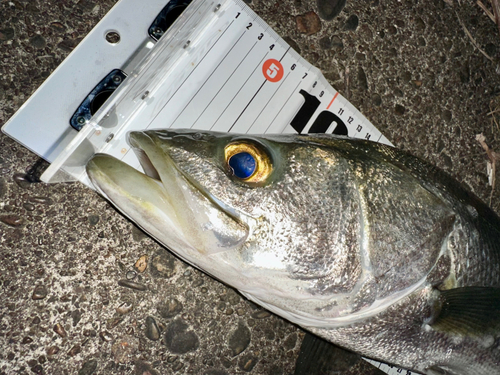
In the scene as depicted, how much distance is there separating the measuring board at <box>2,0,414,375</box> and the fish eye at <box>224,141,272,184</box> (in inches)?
19.4

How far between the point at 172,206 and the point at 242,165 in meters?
0.26

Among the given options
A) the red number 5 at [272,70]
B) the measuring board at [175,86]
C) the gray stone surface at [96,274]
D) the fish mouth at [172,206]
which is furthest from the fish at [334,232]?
the red number 5 at [272,70]

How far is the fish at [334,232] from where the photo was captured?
124 cm

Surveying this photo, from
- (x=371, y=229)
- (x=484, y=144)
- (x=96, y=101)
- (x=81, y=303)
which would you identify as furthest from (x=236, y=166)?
(x=484, y=144)

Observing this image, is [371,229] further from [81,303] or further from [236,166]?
[81,303]

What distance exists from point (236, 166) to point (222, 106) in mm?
616

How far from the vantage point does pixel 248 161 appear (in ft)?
4.26

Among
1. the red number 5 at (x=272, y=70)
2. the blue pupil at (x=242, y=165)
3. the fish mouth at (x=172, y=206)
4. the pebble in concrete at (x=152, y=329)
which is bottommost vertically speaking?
the pebble in concrete at (x=152, y=329)

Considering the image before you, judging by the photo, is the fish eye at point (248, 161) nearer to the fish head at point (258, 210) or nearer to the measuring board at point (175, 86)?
the fish head at point (258, 210)

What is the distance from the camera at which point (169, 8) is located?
70.1 inches

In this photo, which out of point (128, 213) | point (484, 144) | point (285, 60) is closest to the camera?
point (128, 213)

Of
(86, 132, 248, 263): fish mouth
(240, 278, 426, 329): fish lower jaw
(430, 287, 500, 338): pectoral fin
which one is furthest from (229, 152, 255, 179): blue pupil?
(430, 287, 500, 338): pectoral fin

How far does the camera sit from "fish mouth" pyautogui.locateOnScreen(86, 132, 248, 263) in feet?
3.97

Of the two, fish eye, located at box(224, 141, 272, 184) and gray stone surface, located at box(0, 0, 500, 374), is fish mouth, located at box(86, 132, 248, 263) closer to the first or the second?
A: fish eye, located at box(224, 141, 272, 184)
